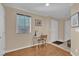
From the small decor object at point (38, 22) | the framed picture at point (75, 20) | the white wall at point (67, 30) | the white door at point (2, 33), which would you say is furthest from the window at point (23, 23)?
the framed picture at point (75, 20)

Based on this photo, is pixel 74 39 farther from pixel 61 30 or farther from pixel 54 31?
pixel 54 31

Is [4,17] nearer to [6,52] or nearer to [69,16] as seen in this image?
[6,52]

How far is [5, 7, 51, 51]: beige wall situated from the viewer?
3109 millimetres

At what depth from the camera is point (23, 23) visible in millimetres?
3139

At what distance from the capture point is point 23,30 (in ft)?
10.4

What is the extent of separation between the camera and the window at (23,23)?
10.3ft

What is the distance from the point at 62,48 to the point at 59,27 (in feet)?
2.03

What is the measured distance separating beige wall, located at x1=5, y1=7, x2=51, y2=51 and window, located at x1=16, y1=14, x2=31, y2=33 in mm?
100

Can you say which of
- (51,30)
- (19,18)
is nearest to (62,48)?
(51,30)

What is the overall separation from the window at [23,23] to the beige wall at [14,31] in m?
0.10

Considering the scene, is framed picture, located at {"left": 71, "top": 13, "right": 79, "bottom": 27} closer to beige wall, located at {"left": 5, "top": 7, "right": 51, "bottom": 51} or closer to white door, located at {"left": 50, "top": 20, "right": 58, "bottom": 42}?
white door, located at {"left": 50, "top": 20, "right": 58, "bottom": 42}

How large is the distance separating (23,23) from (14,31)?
346 mm

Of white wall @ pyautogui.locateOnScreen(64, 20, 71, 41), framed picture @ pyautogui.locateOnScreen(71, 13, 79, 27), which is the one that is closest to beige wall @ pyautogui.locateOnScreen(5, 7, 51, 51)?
white wall @ pyautogui.locateOnScreen(64, 20, 71, 41)

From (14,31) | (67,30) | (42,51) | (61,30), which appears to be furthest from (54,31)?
(14,31)
